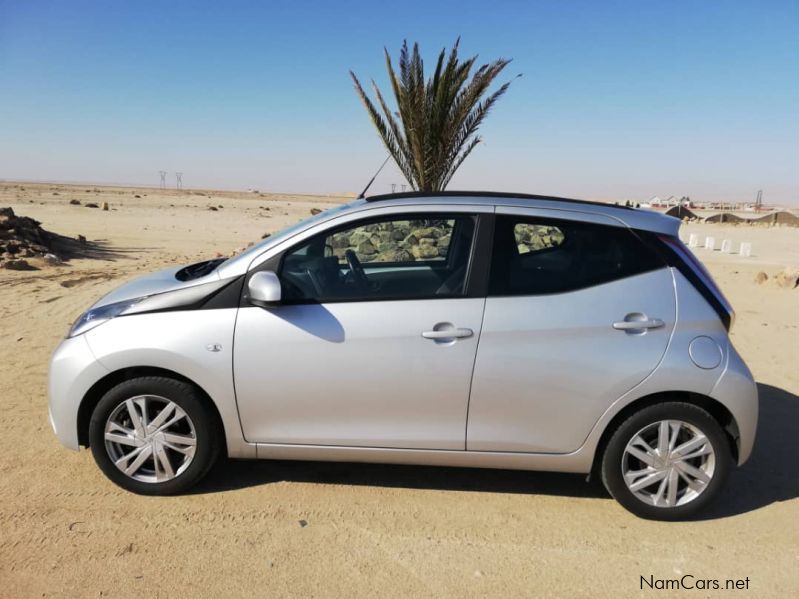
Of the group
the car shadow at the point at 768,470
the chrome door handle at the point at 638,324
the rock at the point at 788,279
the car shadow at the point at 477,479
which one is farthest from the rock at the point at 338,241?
the rock at the point at 788,279

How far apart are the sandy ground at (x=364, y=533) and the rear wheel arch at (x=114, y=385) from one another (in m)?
0.41

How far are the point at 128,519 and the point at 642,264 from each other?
322cm

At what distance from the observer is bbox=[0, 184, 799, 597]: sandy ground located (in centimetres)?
288

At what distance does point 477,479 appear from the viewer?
12.8ft

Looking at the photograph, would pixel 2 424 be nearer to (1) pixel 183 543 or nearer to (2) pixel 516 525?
(1) pixel 183 543

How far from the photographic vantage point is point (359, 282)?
3602 millimetres

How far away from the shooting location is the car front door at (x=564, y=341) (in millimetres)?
3271

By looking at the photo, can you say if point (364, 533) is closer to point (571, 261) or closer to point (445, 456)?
point (445, 456)

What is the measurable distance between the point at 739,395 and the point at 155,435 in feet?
10.8

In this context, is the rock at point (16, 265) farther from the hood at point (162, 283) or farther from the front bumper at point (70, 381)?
the front bumper at point (70, 381)

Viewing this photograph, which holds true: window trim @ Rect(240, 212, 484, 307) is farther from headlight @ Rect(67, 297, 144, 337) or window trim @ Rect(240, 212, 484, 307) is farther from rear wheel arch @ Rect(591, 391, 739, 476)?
rear wheel arch @ Rect(591, 391, 739, 476)

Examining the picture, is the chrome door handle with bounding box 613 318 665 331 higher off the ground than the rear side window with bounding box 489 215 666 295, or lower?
lower

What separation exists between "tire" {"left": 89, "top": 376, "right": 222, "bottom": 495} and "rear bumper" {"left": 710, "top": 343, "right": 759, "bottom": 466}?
2864mm

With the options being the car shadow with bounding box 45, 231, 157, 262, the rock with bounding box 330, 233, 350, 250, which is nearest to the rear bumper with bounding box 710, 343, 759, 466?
the rock with bounding box 330, 233, 350, 250
